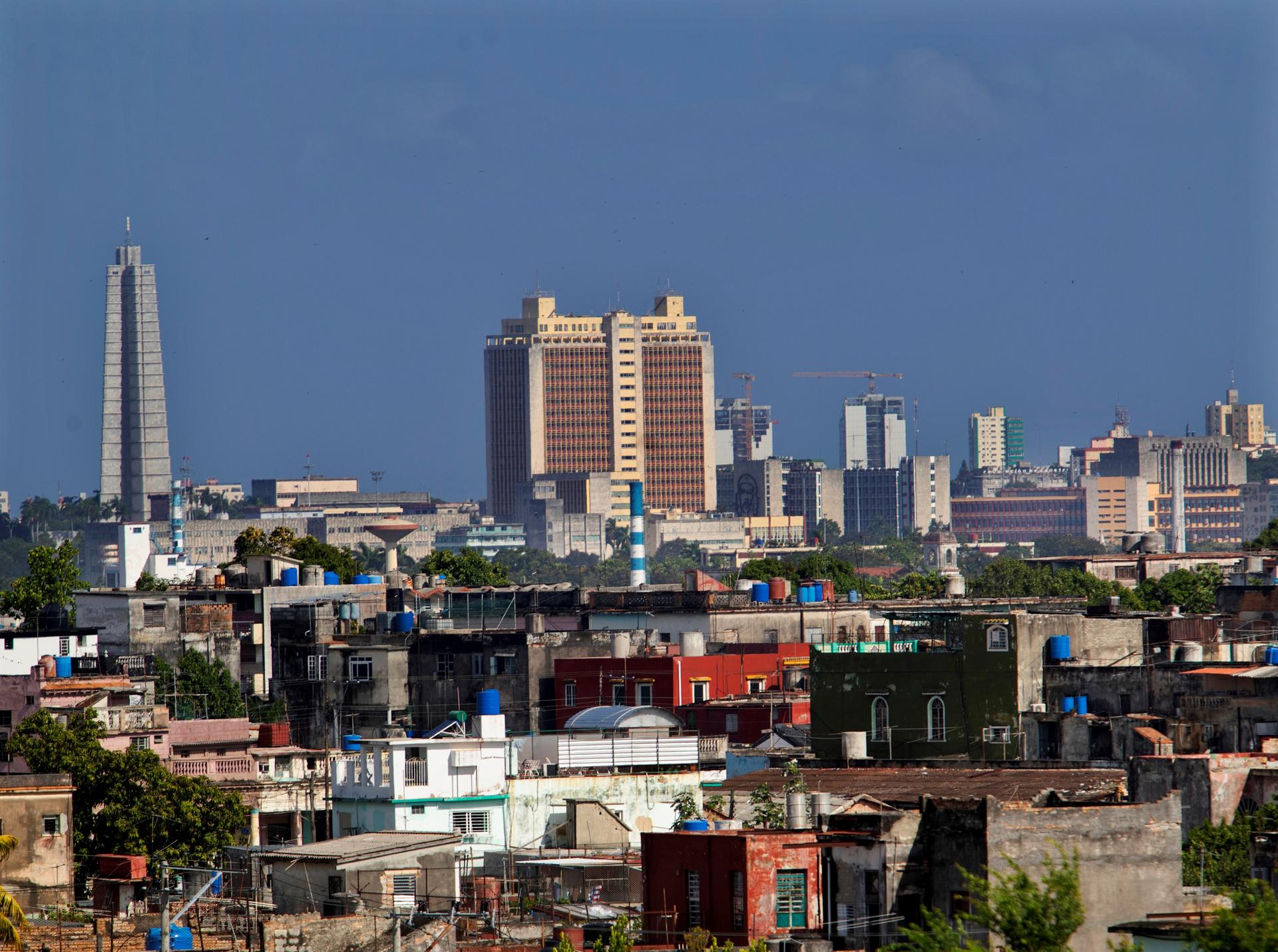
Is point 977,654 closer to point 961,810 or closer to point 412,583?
point 961,810

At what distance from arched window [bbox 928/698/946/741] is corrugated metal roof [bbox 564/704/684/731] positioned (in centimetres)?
474

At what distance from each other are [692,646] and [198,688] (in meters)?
13.2

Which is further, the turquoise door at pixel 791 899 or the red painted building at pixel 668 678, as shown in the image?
the red painted building at pixel 668 678

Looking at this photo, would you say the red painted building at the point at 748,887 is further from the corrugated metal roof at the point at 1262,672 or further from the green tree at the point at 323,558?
the green tree at the point at 323,558

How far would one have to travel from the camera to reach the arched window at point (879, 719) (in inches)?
2088

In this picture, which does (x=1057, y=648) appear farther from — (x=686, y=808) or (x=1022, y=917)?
(x=1022, y=917)

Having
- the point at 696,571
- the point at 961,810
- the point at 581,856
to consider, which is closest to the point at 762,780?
the point at 581,856

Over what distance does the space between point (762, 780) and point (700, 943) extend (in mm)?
13829

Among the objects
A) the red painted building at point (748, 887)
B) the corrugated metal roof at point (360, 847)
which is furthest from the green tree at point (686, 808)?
the red painted building at point (748, 887)

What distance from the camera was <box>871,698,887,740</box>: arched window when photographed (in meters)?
53.0

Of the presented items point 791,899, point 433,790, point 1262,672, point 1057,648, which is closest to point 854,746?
point 433,790

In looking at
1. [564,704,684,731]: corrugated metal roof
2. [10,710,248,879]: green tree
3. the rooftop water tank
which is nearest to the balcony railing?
[10,710,248,879]: green tree

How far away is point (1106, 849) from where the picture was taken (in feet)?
101

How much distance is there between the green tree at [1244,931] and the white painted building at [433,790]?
803 inches
